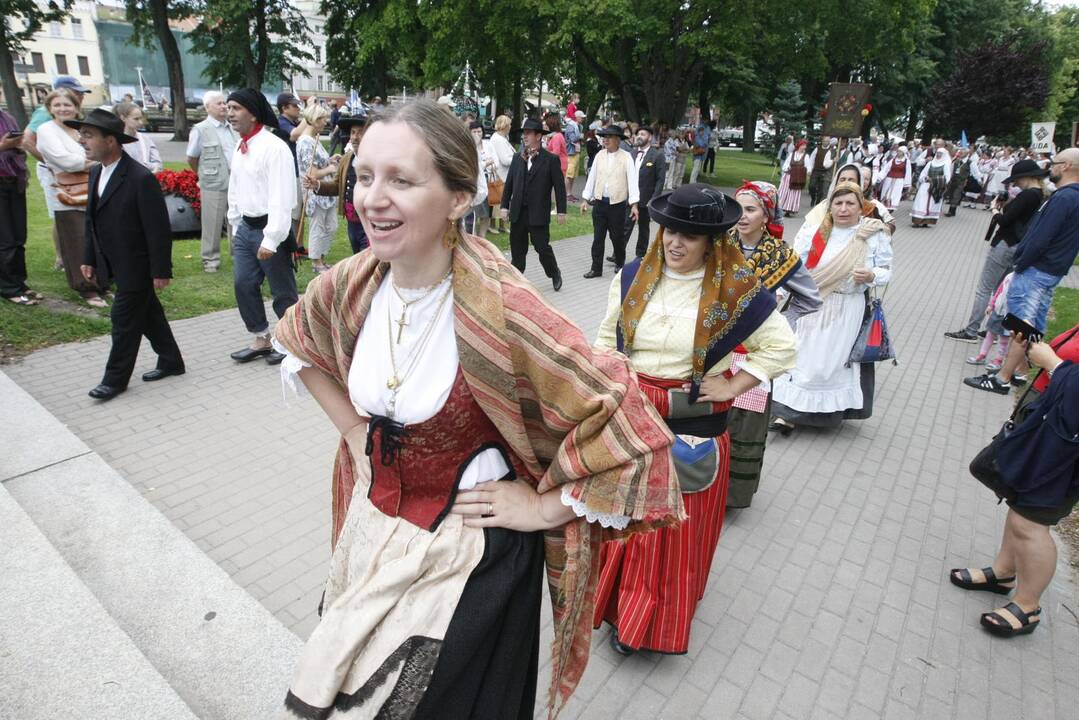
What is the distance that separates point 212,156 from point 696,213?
7.53 m

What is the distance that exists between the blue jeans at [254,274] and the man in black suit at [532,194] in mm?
3796

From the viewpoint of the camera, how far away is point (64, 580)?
277 cm

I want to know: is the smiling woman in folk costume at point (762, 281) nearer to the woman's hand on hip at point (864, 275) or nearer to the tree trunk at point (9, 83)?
the woman's hand on hip at point (864, 275)

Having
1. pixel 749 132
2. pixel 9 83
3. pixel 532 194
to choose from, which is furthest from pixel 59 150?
pixel 749 132

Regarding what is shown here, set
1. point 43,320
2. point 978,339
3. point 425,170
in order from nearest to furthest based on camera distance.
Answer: point 425,170 → point 43,320 → point 978,339

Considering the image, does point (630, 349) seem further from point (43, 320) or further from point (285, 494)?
point (43, 320)

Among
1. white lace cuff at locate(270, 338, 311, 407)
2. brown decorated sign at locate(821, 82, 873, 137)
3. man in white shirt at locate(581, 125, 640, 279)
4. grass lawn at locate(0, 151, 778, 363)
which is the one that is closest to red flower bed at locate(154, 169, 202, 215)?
grass lawn at locate(0, 151, 778, 363)

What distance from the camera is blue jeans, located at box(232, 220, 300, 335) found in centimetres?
564

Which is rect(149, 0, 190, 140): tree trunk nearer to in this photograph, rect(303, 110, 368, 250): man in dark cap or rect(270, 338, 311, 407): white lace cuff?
rect(303, 110, 368, 250): man in dark cap

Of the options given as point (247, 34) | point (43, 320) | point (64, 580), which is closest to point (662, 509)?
point (64, 580)

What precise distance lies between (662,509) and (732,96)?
42.0m

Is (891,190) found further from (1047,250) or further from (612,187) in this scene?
(1047,250)

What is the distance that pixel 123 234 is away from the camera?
482 centimetres

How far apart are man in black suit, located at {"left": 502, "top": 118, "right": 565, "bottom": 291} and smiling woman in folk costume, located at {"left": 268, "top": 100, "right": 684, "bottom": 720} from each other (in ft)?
24.4
